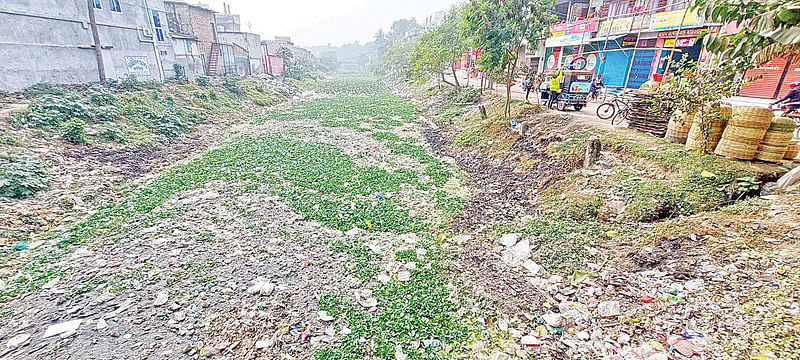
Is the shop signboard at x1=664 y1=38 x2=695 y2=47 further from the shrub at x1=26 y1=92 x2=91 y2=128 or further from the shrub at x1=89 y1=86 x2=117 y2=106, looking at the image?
the shrub at x1=89 y1=86 x2=117 y2=106

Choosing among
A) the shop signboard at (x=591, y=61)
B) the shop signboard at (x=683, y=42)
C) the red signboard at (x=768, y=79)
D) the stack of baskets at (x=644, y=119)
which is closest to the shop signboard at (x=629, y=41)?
the shop signboard at (x=591, y=61)

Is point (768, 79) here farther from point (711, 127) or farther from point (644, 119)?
point (711, 127)

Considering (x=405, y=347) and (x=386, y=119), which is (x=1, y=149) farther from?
(x=386, y=119)

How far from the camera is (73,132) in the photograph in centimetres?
865

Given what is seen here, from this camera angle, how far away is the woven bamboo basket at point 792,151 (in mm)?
5023

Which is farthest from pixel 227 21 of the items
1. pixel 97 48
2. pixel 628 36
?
pixel 628 36

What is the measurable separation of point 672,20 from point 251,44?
32.2m

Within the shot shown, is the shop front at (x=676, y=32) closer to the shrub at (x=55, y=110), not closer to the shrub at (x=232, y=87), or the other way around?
the shrub at (x=55, y=110)

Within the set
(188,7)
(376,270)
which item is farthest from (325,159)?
(188,7)

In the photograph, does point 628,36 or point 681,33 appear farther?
point 628,36

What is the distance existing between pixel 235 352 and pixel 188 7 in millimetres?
27351

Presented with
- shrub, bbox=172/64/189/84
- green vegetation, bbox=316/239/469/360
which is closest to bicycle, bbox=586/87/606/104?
green vegetation, bbox=316/239/469/360

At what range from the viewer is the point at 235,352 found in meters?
3.16

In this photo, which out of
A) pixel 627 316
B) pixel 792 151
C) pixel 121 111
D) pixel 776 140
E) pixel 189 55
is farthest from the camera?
pixel 189 55
